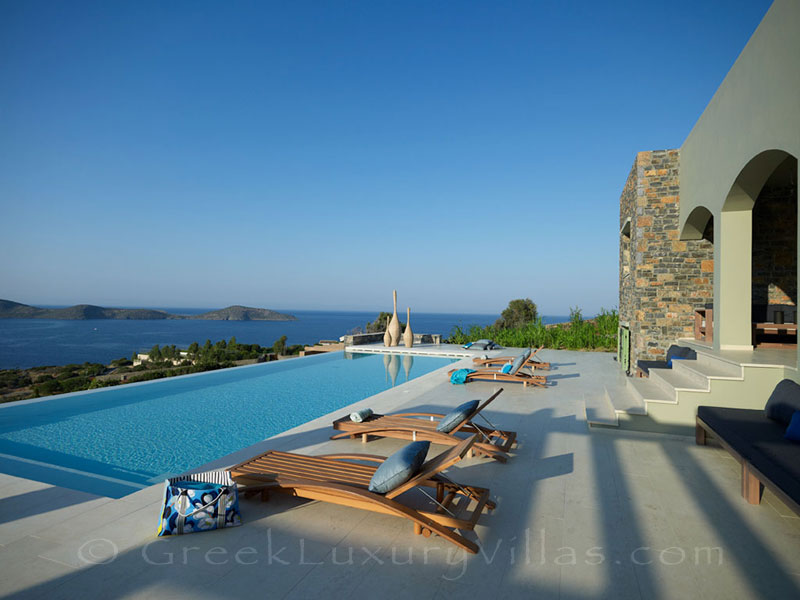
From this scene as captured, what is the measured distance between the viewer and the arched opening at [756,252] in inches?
220

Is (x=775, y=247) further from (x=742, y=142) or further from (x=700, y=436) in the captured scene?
(x=700, y=436)

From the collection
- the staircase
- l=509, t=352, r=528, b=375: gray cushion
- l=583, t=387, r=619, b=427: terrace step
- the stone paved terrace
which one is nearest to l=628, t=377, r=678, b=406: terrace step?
the staircase

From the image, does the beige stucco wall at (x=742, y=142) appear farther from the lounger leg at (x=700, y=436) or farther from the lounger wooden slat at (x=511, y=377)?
the lounger wooden slat at (x=511, y=377)

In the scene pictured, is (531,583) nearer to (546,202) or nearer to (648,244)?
(648,244)

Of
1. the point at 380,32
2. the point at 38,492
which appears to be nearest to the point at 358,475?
the point at 38,492

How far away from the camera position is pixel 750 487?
127 inches

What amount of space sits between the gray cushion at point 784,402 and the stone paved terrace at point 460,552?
0.62 metres

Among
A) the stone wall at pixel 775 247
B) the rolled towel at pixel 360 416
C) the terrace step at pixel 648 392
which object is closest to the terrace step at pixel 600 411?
the terrace step at pixel 648 392

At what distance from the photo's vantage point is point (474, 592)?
2.16m

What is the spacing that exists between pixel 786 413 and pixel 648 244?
17.0 feet

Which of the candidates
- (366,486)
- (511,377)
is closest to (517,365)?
(511,377)

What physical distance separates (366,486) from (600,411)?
4.02 m

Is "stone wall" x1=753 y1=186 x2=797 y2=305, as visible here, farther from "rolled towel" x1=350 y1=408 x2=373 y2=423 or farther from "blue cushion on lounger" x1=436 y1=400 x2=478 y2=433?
"rolled towel" x1=350 y1=408 x2=373 y2=423

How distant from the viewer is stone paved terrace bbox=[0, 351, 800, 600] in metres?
2.19
